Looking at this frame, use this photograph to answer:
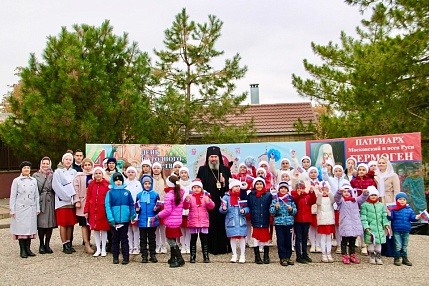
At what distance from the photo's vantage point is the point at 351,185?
8.16m

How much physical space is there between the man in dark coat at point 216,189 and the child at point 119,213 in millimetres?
1580

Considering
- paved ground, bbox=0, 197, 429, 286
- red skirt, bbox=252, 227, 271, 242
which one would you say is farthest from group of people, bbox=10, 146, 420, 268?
paved ground, bbox=0, 197, 429, 286

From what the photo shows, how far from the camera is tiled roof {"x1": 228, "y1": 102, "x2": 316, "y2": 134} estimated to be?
21875mm

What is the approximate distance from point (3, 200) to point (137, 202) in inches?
450

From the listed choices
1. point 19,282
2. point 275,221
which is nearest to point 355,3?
point 275,221

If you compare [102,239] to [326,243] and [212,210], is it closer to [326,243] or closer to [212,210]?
[212,210]

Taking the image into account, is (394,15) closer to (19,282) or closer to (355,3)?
(355,3)

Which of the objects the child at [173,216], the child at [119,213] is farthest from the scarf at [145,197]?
the child at [173,216]

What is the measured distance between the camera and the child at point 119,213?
7.43 metres

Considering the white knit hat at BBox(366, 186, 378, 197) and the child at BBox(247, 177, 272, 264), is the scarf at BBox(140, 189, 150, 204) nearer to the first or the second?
the child at BBox(247, 177, 272, 264)

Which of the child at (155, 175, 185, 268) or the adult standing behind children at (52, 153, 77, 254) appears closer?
the child at (155, 175, 185, 268)

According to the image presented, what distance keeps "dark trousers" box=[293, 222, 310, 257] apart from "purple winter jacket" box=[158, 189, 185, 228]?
2107 mm

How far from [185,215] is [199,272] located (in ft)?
4.00

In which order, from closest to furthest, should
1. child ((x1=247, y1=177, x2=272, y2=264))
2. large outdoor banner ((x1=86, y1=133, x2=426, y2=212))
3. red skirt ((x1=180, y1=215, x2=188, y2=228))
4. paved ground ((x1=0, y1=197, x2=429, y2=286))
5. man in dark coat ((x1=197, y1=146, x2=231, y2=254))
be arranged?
paved ground ((x1=0, y1=197, x2=429, y2=286)), child ((x1=247, y1=177, x2=272, y2=264)), red skirt ((x1=180, y1=215, x2=188, y2=228)), man in dark coat ((x1=197, y1=146, x2=231, y2=254)), large outdoor banner ((x1=86, y1=133, x2=426, y2=212))
